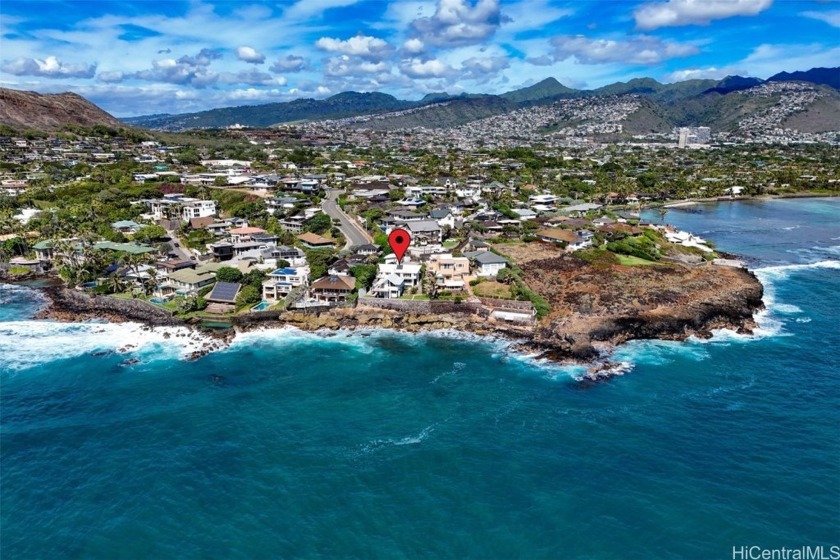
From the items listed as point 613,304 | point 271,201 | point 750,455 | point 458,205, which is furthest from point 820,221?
point 271,201

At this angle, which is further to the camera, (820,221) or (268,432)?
(820,221)

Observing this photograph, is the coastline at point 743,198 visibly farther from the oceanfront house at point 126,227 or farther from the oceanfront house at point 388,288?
the oceanfront house at point 126,227

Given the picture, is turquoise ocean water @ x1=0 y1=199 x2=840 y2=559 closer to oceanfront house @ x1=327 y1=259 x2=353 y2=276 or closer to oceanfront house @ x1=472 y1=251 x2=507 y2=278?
oceanfront house @ x1=327 y1=259 x2=353 y2=276

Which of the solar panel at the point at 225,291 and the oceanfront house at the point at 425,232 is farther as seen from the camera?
the oceanfront house at the point at 425,232

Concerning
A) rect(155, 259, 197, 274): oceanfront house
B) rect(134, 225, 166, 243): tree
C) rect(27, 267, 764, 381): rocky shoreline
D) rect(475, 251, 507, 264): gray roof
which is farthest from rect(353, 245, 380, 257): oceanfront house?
rect(134, 225, 166, 243): tree

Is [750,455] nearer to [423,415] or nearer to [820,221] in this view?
[423,415]

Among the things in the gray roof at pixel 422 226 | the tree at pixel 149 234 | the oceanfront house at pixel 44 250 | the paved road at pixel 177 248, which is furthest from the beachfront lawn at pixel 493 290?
the oceanfront house at pixel 44 250
